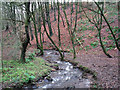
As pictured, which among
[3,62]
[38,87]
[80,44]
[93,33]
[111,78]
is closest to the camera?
[111,78]

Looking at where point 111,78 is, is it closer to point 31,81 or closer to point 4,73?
point 31,81

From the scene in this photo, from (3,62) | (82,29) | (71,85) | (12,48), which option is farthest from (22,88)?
(82,29)

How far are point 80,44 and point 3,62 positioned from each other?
12.1 m

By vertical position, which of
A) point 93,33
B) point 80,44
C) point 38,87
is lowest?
point 38,87

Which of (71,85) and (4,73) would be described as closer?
(71,85)

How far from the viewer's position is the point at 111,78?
6.45 metres

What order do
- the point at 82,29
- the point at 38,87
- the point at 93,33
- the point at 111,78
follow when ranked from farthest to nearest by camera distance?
the point at 82,29, the point at 93,33, the point at 38,87, the point at 111,78

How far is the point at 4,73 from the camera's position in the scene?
25.8ft

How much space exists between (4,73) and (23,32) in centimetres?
399

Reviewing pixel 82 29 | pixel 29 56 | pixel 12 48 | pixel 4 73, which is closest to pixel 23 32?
pixel 12 48

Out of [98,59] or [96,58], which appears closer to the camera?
[98,59]

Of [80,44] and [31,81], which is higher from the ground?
[80,44]

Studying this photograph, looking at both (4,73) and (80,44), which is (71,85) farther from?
(80,44)

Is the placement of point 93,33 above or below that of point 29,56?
above
